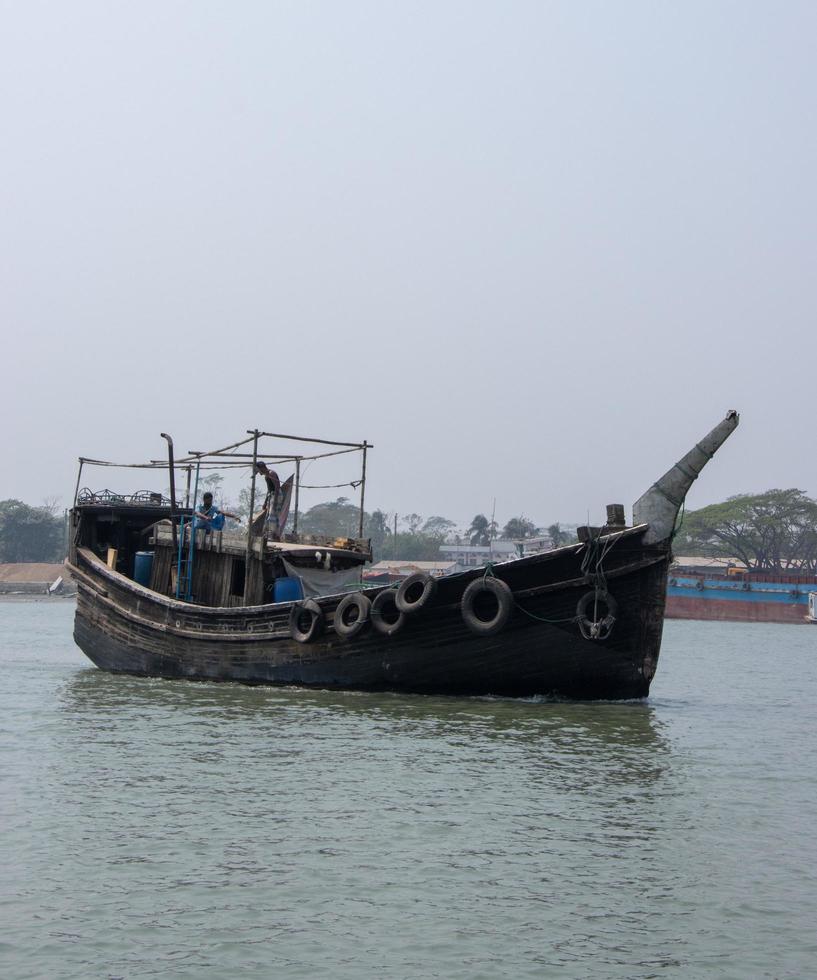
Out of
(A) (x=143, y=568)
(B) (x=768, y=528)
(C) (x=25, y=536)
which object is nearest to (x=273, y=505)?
(A) (x=143, y=568)

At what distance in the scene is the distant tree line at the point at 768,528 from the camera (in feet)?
302

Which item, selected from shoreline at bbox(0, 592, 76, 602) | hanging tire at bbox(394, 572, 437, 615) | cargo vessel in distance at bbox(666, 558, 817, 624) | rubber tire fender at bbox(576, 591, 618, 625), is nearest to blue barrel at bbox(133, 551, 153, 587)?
hanging tire at bbox(394, 572, 437, 615)

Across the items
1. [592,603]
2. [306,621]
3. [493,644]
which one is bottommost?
[493,644]

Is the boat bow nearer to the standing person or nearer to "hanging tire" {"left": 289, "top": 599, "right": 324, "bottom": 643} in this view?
"hanging tire" {"left": 289, "top": 599, "right": 324, "bottom": 643}

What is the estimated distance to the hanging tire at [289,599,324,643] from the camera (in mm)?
17922

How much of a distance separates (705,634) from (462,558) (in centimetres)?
7244

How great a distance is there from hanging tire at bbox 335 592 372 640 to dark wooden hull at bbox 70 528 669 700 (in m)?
0.17

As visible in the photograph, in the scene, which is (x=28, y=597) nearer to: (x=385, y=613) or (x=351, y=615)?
(x=351, y=615)

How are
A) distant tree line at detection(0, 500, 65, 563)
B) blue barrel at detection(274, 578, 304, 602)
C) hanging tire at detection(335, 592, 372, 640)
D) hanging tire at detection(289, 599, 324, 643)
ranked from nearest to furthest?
1. hanging tire at detection(335, 592, 372, 640)
2. hanging tire at detection(289, 599, 324, 643)
3. blue barrel at detection(274, 578, 304, 602)
4. distant tree line at detection(0, 500, 65, 563)

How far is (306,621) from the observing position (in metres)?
18.2

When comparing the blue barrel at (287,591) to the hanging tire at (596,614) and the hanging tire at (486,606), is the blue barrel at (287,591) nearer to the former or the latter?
the hanging tire at (486,606)

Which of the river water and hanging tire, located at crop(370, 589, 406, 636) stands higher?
hanging tire, located at crop(370, 589, 406, 636)

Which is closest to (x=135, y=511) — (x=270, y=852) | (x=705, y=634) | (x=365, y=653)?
(x=365, y=653)

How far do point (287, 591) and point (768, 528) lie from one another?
261 ft
